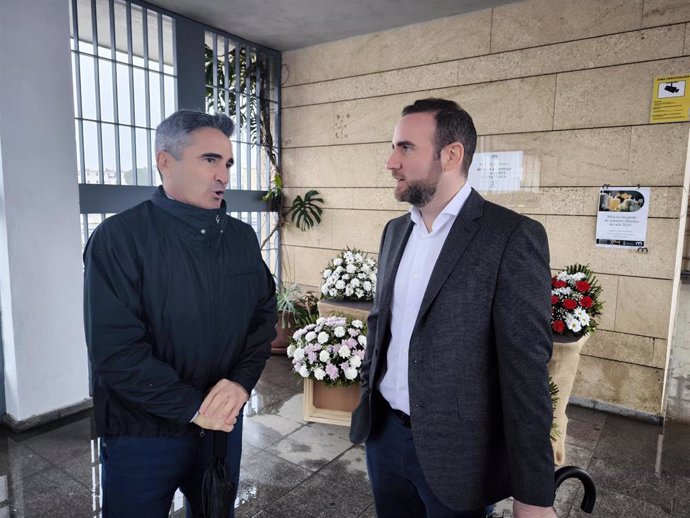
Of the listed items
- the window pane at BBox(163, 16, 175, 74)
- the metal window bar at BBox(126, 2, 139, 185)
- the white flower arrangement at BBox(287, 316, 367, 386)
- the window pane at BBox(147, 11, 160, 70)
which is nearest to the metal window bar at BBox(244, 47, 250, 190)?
the window pane at BBox(163, 16, 175, 74)

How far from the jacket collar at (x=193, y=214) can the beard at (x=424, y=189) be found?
71cm

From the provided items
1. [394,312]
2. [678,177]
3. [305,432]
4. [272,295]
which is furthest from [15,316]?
[678,177]

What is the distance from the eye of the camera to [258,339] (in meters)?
1.93

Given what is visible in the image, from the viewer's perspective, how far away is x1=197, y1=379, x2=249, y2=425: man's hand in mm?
1644

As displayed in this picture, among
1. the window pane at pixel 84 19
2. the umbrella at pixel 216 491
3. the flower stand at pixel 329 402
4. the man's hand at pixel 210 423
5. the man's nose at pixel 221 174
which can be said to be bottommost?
the flower stand at pixel 329 402

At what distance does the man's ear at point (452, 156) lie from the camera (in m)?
1.60

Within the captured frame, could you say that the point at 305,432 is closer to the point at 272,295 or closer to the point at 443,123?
the point at 272,295

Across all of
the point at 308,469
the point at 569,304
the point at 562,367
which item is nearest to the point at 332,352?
the point at 308,469

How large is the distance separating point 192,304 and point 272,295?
0.45 meters

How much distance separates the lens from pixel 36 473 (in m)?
3.07

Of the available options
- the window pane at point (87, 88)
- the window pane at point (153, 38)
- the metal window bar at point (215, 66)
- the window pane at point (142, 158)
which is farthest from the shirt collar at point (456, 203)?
the metal window bar at point (215, 66)

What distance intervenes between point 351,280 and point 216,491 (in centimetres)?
289

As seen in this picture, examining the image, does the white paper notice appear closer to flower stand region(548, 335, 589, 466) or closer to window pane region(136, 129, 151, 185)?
flower stand region(548, 335, 589, 466)

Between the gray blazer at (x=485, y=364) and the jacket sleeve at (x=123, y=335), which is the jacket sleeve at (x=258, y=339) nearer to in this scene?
the jacket sleeve at (x=123, y=335)
